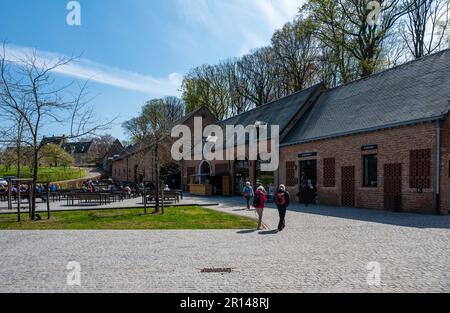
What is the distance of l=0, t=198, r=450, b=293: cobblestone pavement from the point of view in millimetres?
5969

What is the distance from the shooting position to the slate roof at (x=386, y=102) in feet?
55.1

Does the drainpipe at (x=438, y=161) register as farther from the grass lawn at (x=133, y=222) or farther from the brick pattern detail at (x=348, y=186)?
the grass lawn at (x=133, y=222)


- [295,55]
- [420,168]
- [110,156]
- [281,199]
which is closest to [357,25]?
[295,55]

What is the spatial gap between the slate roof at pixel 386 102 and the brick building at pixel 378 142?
0.05 metres

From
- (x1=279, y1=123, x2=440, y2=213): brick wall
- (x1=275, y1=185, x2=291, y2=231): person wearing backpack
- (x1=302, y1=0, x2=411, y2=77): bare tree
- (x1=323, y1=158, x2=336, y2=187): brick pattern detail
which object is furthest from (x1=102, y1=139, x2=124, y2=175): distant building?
(x1=275, y1=185, x2=291, y2=231): person wearing backpack

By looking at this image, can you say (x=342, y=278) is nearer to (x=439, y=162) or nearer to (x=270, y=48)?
(x=439, y=162)

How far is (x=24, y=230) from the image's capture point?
40.9 ft

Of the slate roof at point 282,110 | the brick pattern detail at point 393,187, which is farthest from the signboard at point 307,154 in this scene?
the brick pattern detail at point 393,187

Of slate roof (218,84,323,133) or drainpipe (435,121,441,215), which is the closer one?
drainpipe (435,121,441,215)

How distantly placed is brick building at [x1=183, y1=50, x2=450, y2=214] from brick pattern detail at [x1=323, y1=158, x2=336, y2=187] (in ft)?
0.19

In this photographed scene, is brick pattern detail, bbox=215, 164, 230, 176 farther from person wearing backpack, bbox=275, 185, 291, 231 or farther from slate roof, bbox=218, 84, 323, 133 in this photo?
person wearing backpack, bbox=275, 185, 291, 231

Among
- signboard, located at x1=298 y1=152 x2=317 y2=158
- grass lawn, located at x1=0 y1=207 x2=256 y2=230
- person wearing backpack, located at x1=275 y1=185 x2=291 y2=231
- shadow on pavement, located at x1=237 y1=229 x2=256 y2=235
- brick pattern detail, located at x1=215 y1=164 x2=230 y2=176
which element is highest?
signboard, located at x1=298 y1=152 x2=317 y2=158

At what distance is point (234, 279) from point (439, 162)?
41.6ft

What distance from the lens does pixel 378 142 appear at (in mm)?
18188
